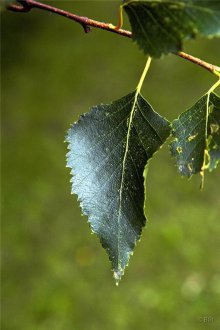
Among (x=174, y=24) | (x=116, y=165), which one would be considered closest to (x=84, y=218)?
(x=116, y=165)

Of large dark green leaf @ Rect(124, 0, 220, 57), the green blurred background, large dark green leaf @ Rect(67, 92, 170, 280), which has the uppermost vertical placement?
large dark green leaf @ Rect(124, 0, 220, 57)

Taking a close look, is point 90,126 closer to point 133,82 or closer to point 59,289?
point 59,289

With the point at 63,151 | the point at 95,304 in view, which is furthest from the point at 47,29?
the point at 95,304

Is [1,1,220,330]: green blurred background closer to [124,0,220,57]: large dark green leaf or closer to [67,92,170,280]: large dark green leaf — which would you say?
[67,92,170,280]: large dark green leaf

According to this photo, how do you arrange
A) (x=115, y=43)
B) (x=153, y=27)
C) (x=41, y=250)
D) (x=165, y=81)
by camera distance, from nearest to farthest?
(x=153, y=27) < (x=41, y=250) < (x=165, y=81) < (x=115, y=43)

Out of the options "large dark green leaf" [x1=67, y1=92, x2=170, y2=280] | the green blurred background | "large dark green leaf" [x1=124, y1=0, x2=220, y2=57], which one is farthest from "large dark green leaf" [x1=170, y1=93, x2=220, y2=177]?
the green blurred background

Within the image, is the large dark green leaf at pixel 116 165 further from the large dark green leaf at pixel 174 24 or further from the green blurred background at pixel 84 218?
the green blurred background at pixel 84 218
